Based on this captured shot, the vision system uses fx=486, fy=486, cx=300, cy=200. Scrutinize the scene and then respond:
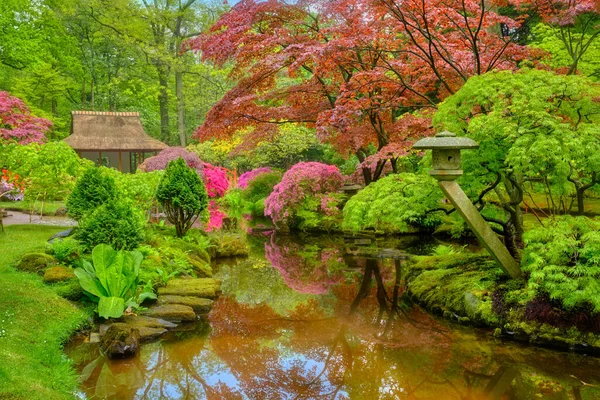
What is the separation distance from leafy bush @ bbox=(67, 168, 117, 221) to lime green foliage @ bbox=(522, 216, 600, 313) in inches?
253

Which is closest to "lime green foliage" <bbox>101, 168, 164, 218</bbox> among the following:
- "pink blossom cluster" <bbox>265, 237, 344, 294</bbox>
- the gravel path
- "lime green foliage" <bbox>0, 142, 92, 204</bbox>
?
"lime green foliage" <bbox>0, 142, 92, 204</bbox>

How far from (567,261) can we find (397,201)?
212cm

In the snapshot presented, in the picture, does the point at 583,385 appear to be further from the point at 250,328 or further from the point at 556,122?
the point at 250,328

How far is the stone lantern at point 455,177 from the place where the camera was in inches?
204

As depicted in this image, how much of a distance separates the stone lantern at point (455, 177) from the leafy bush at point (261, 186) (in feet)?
40.9

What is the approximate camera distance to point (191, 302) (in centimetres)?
671

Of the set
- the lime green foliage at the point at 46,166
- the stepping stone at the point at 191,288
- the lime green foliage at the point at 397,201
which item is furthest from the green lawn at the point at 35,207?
the lime green foliage at the point at 397,201

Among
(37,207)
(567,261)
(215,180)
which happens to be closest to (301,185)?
(215,180)

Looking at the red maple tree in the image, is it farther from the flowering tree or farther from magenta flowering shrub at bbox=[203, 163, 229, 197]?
the flowering tree

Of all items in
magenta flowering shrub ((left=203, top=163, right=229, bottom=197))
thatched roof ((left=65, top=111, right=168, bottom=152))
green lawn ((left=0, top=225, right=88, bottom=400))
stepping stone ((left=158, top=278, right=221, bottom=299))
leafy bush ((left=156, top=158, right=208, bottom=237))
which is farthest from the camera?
thatched roof ((left=65, top=111, right=168, bottom=152))

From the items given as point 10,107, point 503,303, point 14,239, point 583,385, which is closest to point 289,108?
point 14,239

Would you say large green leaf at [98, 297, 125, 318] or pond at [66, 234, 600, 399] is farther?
large green leaf at [98, 297, 125, 318]

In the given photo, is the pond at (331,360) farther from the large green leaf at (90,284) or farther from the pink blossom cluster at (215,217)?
the pink blossom cluster at (215,217)

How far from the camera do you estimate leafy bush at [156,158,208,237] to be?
9438 mm
